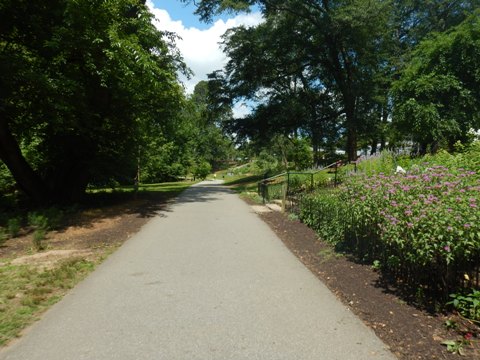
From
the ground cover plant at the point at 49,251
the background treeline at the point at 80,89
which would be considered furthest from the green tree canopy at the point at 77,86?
the ground cover plant at the point at 49,251

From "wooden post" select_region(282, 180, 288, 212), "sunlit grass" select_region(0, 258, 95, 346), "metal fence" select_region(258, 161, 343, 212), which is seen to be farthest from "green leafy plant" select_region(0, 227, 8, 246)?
"wooden post" select_region(282, 180, 288, 212)

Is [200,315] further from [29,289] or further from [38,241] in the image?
[38,241]

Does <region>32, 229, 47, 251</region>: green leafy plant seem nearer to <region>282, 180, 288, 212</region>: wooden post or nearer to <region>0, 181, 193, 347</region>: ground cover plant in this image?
<region>0, 181, 193, 347</region>: ground cover plant

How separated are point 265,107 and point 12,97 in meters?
17.6

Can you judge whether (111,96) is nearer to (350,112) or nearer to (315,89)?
(350,112)

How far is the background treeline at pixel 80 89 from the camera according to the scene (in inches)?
432

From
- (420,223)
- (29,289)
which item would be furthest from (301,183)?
(29,289)

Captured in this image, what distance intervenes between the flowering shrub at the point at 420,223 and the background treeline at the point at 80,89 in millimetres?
8494

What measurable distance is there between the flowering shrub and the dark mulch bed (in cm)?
40

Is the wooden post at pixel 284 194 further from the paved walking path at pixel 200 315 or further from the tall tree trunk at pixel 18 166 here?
the tall tree trunk at pixel 18 166

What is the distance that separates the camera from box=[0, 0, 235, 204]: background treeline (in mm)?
10977

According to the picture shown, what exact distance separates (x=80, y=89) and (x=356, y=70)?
18544 mm

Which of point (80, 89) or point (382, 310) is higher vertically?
point (80, 89)

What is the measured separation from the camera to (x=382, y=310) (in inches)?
175
